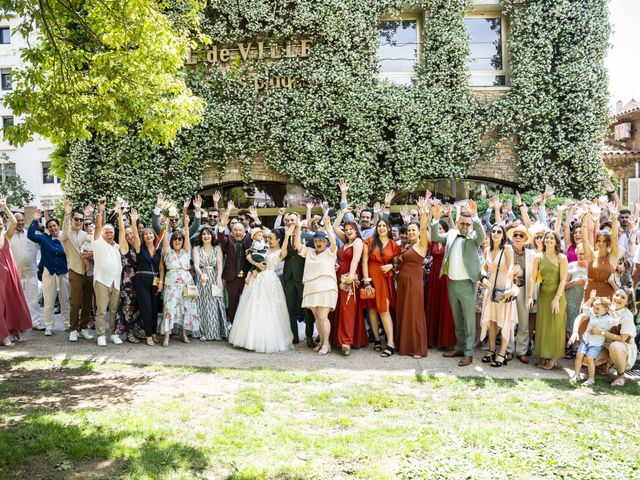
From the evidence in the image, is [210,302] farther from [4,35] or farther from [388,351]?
[4,35]

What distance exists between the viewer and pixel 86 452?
437 cm

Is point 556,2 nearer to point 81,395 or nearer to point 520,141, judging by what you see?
point 520,141

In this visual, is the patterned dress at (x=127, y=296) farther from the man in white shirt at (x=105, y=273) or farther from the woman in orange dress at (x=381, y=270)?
the woman in orange dress at (x=381, y=270)

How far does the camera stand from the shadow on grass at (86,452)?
13.4 feet

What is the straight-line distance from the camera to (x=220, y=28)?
13531mm

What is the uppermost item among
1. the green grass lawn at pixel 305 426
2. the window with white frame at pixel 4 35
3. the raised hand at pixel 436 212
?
the window with white frame at pixel 4 35

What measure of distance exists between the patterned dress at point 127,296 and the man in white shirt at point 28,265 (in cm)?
211

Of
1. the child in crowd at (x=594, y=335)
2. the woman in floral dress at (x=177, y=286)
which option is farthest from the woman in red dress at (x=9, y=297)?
the child in crowd at (x=594, y=335)

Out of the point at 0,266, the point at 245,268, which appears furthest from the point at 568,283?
the point at 0,266

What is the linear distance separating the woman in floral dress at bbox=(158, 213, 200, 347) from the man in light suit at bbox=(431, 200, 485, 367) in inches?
149

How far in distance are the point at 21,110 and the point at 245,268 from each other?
4.22m

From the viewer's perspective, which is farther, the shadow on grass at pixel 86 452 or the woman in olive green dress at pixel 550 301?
the woman in olive green dress at pixel 550 301

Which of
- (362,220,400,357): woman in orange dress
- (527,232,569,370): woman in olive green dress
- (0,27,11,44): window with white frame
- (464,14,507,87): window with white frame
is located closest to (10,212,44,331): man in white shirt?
(362,220,400,357): woman in orange dress

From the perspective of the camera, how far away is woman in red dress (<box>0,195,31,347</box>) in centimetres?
812
